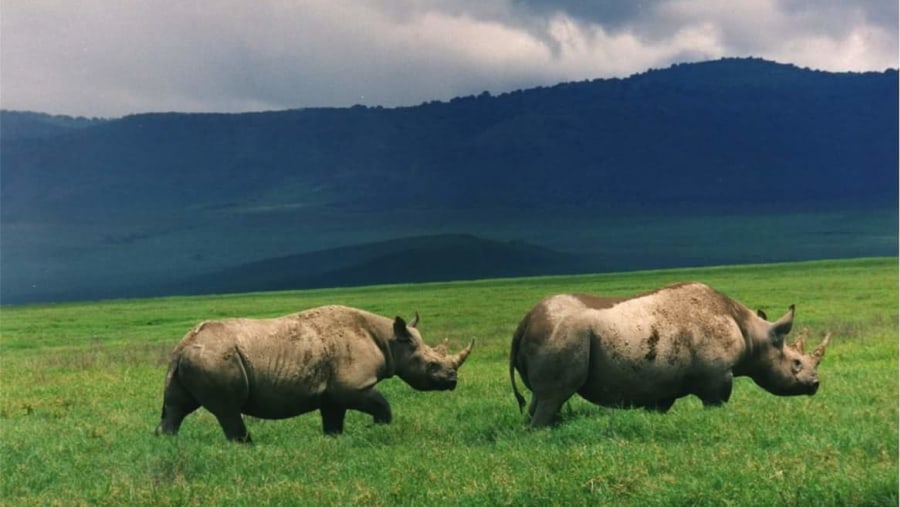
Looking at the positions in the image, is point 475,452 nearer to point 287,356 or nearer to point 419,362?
point 287,356

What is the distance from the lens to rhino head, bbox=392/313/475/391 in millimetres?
17000

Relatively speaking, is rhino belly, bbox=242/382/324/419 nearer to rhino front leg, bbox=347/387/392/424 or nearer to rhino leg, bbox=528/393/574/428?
rhino front leg, bbox=347/387/392/424

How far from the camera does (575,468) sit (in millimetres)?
11828

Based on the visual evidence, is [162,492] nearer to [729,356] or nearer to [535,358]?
[535,358]

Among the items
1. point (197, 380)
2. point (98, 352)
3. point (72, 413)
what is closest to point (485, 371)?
point (72, 413)

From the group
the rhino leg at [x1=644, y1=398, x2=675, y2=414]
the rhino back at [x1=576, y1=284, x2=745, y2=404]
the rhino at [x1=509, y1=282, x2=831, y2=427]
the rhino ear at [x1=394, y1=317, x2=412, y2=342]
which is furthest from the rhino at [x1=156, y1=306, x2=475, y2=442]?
the rhino leg at [x1=644, y1=398, x2=675, y2=414]

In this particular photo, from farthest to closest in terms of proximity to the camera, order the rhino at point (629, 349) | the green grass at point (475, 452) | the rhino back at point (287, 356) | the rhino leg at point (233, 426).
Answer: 1. the rhino leg at point (233, 426)
2. the rhino back at point (287, 356)
3. the rhino at point (629, 349)
4. the green grass at point (475, 452)

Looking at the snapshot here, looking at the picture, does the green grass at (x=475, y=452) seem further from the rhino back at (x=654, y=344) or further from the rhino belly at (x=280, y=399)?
the rhino back at (x=654, y=344)

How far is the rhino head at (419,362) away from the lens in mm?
17000

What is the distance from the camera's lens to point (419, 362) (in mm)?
17156

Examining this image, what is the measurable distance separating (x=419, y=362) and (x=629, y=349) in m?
3.57

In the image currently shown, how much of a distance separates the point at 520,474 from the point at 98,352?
26.7m

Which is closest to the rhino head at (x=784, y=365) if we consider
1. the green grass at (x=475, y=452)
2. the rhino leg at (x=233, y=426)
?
the green grass at (x=475, y=452)

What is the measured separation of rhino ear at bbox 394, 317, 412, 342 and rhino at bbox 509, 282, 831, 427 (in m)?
1.94
